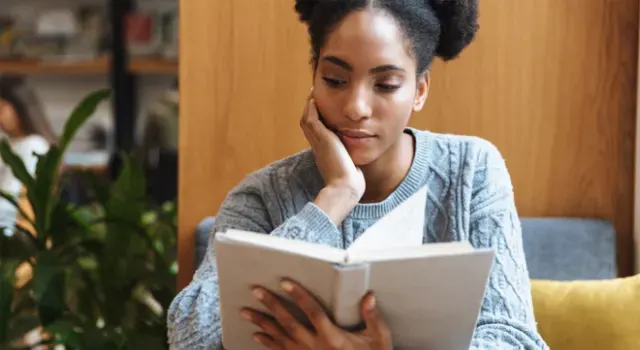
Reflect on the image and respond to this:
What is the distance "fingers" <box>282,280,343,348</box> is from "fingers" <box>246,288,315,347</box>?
0.08 feet

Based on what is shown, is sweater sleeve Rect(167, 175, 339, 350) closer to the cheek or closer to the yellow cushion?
the cheek

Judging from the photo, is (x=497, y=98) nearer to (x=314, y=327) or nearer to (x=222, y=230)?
(x=222, y=230)

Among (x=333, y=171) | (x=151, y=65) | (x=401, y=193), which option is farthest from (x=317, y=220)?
(x=151, y=65)

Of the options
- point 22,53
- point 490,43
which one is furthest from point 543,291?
point 22,53

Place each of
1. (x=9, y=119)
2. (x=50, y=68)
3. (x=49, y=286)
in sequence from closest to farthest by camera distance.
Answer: (x=49, y=286), (x=9, y=119), (x=50, y=68)

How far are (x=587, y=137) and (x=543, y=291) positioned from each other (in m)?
0.41

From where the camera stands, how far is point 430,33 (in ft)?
3.80

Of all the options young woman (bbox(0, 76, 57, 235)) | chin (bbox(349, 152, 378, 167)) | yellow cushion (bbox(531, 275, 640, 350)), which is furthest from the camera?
young woman (bbox(0, 76, 57, 235))

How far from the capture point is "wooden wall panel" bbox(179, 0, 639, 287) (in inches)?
62.6

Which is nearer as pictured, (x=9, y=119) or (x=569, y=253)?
(x=569, y=253)

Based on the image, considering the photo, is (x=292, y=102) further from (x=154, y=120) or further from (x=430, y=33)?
(x=154, y=120)

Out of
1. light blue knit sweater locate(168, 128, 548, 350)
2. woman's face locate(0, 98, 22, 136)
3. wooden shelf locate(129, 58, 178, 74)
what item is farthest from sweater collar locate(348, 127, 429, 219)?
wooden shelf locate(129, 58, 178, 74)

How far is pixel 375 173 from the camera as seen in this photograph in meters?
1.23

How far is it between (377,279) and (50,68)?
3.78 m
